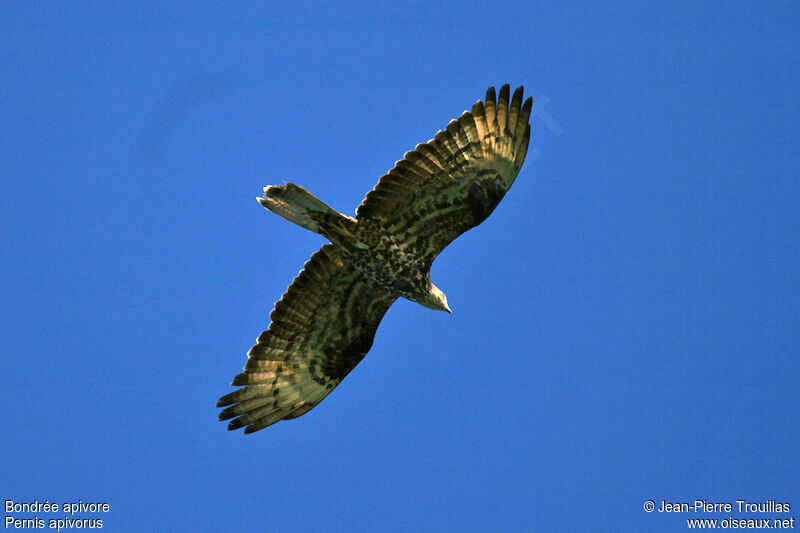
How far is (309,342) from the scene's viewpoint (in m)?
11.4

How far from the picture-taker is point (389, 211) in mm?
10391

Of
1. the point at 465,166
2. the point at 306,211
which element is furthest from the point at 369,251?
the point at 465,166

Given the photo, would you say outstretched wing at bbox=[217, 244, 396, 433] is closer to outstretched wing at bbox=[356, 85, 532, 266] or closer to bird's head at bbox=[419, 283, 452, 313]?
bird's head at bbox=[419, 283, 452, 313]

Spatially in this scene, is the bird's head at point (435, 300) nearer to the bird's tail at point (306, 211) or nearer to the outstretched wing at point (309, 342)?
the outstretched wing at point (309, 342)

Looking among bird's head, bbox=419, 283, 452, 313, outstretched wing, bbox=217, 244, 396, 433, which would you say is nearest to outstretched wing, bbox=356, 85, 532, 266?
bird's head, bbox=419, 283, 452, 313

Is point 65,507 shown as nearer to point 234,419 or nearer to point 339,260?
point 234,419

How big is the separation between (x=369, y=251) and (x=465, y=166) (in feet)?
5.04

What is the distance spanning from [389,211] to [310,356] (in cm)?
232

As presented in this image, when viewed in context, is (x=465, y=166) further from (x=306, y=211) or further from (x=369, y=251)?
(x=306, y=211)

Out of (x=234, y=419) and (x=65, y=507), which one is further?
(x=65, y=507)

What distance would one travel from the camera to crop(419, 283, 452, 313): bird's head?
10.7 meters

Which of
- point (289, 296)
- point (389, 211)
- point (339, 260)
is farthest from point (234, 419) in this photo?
point (389, 211)

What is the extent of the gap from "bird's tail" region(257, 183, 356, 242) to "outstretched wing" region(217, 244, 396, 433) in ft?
2.15

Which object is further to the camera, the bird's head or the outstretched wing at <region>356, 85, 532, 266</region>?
the bird's head
